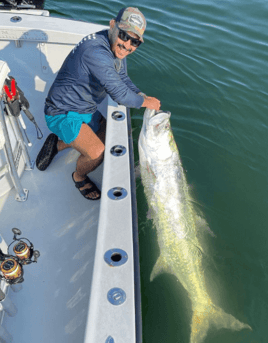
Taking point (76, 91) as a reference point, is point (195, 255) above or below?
below

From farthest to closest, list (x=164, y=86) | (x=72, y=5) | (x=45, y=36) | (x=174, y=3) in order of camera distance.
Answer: (x=174, y=3) < (x=72, y=5) < (x=164, y=86) < (x=45, y=36)

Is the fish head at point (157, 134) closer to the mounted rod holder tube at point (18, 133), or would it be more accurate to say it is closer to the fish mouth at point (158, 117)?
the fish mouth at point (158, 117)

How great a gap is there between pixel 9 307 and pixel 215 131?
3748mm

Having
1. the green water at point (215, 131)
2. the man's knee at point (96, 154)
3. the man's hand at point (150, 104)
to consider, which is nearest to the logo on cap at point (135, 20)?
the man's hand at point (150, 104)

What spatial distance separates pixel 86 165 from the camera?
265 cm

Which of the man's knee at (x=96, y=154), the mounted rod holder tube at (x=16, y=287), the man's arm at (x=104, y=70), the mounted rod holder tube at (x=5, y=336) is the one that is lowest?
the mounted rod holder tube at (x=5, y=336)

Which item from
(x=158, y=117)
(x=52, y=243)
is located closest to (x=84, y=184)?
(x=52, y=243)

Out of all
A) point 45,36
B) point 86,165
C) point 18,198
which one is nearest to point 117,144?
point 86,165

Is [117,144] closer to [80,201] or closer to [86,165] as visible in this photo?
[86,165]

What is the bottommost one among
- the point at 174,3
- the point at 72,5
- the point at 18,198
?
the point at 18,198

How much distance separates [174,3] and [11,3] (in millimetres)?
4644

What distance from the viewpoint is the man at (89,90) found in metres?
2.33

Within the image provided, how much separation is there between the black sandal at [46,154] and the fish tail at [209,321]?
2.04 m

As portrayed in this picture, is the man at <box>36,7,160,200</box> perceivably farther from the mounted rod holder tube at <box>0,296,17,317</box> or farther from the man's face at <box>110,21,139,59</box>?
the mounted rod holder tube at <box>0,296,17,317</box>
